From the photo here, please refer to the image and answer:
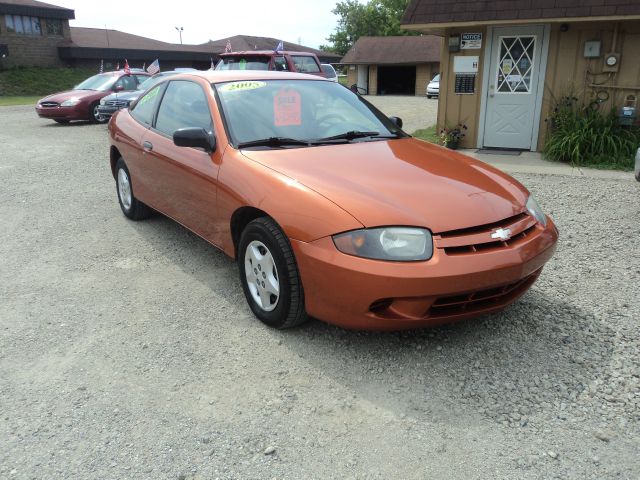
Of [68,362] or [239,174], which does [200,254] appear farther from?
[68,362]

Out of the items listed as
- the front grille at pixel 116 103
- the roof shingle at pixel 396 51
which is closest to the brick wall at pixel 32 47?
the roof shingle at pixel 396 51

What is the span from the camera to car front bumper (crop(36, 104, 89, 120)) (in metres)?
14.5

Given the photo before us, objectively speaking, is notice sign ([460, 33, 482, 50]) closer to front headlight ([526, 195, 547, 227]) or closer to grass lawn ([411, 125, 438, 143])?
grass lawn ([411, 125, 438, 143])

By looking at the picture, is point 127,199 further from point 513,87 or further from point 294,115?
point 513,87

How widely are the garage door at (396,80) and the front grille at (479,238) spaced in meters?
39.9

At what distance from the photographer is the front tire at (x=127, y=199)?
560 cm

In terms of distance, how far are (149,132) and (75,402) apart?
2792mm

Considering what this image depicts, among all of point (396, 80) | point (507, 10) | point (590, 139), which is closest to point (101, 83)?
point (507, 10)

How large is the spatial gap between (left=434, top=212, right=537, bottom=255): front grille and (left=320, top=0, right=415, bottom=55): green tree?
60.9m

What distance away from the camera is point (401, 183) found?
322cm

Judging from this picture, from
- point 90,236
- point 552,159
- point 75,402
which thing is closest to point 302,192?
point 75,402

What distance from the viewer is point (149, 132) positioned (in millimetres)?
4863

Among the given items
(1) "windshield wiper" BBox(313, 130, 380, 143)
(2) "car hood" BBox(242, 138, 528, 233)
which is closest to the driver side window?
(2) "car hood" BBox(242, 138, 528, 233)

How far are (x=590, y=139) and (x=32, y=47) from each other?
39.4m
